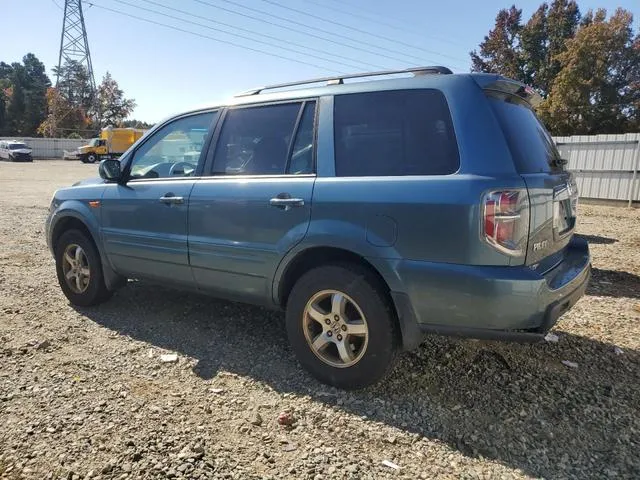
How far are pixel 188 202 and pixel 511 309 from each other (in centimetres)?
252

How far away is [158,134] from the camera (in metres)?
4.43

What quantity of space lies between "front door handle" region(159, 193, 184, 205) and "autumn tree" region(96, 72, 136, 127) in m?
72.8

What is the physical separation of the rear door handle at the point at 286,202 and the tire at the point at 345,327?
458 mm

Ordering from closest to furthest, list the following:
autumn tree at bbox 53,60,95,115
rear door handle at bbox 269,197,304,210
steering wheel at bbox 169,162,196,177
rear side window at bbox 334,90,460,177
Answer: rear side window at bbox 334,90,460,177 < rear door handle at bbox 269,197,304,210 < steering wheel at bbox 169,162,196,177 < autumn tree at bbox 53,60,95,115

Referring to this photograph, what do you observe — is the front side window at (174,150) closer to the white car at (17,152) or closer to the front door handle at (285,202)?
the front door handle at (285,202)

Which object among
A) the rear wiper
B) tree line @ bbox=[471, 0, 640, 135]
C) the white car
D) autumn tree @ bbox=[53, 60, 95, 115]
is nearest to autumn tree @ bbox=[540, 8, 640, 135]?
tree line @ bbox=[471, 0, 640, 135]

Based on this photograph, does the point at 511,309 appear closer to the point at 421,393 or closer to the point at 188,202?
the point at 421,393

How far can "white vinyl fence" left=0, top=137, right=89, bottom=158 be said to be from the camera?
1907 inches

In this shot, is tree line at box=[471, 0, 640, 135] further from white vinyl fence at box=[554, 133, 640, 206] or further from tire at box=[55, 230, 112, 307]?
tire at box=[55, 230, 112, 307]

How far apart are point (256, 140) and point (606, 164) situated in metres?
12.4

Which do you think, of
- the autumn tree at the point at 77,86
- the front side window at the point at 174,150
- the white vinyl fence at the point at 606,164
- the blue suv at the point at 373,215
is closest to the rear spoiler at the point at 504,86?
the blue suv at the point at 373,215

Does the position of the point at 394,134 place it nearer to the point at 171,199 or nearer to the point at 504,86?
the point at 504,86

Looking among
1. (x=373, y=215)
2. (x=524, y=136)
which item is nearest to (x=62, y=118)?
(x=373, y=215)

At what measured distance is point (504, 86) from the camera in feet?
10.2
